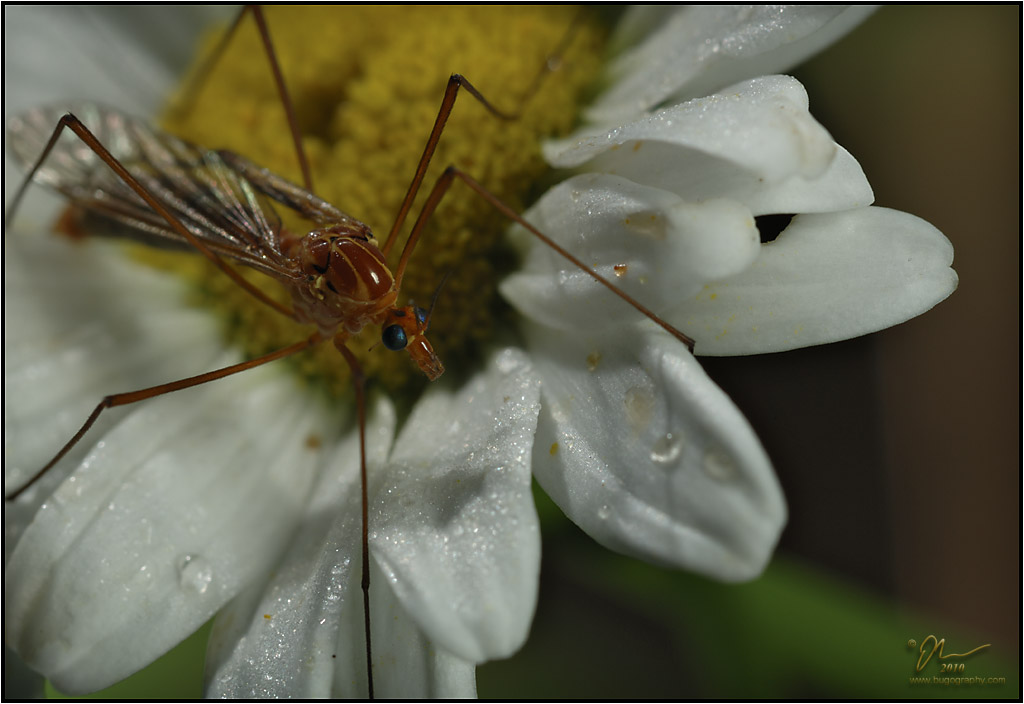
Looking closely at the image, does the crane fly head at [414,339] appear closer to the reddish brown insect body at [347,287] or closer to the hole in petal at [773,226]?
the reddish brown insect body at [347,287]

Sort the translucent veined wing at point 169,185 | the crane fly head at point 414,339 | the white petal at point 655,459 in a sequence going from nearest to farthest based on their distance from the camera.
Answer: the white petal at point 655,459
the crane fly head at point 414,339
the translucent veined wing at point 169,185

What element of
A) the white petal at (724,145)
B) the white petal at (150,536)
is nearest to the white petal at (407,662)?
the white petal at (150,536)

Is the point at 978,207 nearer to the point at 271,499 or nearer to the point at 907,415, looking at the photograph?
the point at 907,415

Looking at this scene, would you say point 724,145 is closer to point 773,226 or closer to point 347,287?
point 773,226

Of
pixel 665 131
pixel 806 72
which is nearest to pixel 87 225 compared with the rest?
pixel 665 131
